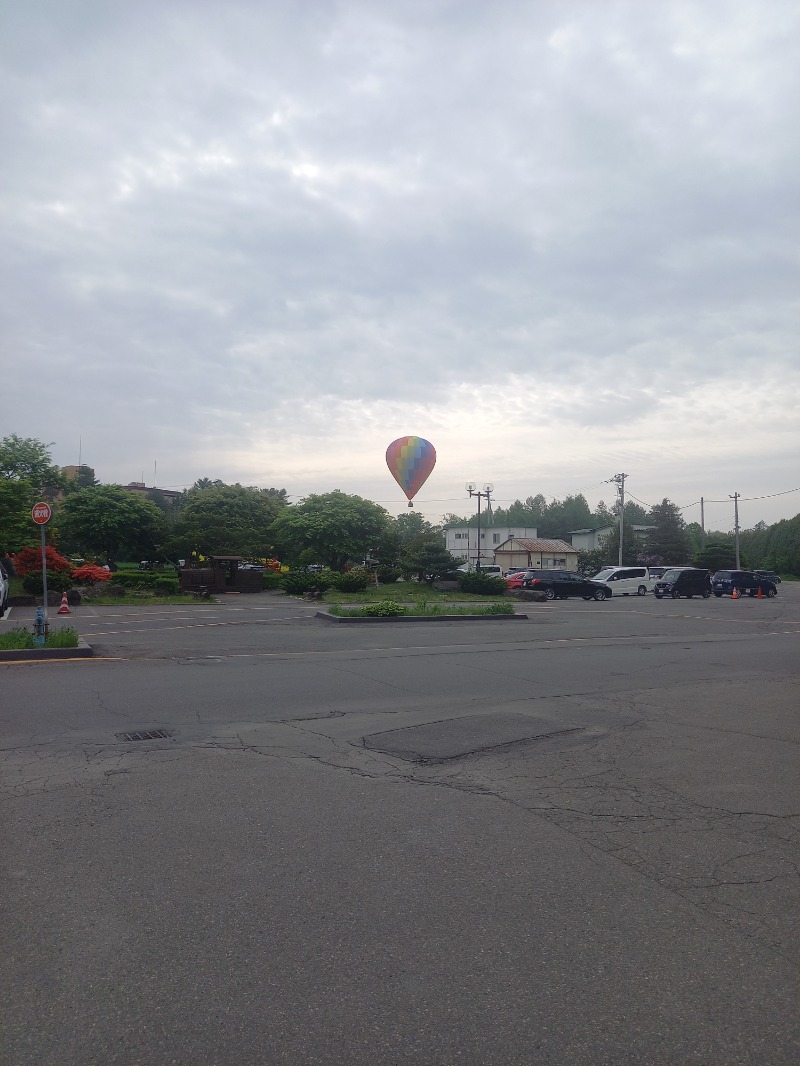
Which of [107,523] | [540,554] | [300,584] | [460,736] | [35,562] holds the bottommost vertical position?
[460,736]

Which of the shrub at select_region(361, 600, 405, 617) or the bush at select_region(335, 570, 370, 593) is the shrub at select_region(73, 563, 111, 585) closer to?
the bush at select_region(335, 570, 370, 593)

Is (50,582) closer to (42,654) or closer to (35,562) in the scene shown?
(35,562)

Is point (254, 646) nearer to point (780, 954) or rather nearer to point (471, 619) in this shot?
point (471, 619)

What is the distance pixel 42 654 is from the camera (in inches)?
575

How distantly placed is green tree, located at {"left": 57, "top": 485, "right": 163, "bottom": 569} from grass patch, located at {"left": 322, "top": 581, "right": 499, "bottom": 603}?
25.0 metres

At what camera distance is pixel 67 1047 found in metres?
3.05

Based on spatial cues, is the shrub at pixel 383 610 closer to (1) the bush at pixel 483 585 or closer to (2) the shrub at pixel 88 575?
(1) the bush at pixel 483 585

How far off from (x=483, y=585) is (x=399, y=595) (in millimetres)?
4218

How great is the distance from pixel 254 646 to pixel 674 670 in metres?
8.75

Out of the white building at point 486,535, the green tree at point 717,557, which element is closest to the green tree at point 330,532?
the green tree at point 717,557

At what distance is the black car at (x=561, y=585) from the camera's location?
40875 millimetres

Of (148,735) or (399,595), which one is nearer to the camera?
(148,735)

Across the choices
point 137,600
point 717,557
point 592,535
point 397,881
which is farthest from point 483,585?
point 592,535

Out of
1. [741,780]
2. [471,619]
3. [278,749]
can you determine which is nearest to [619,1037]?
[741,780]
